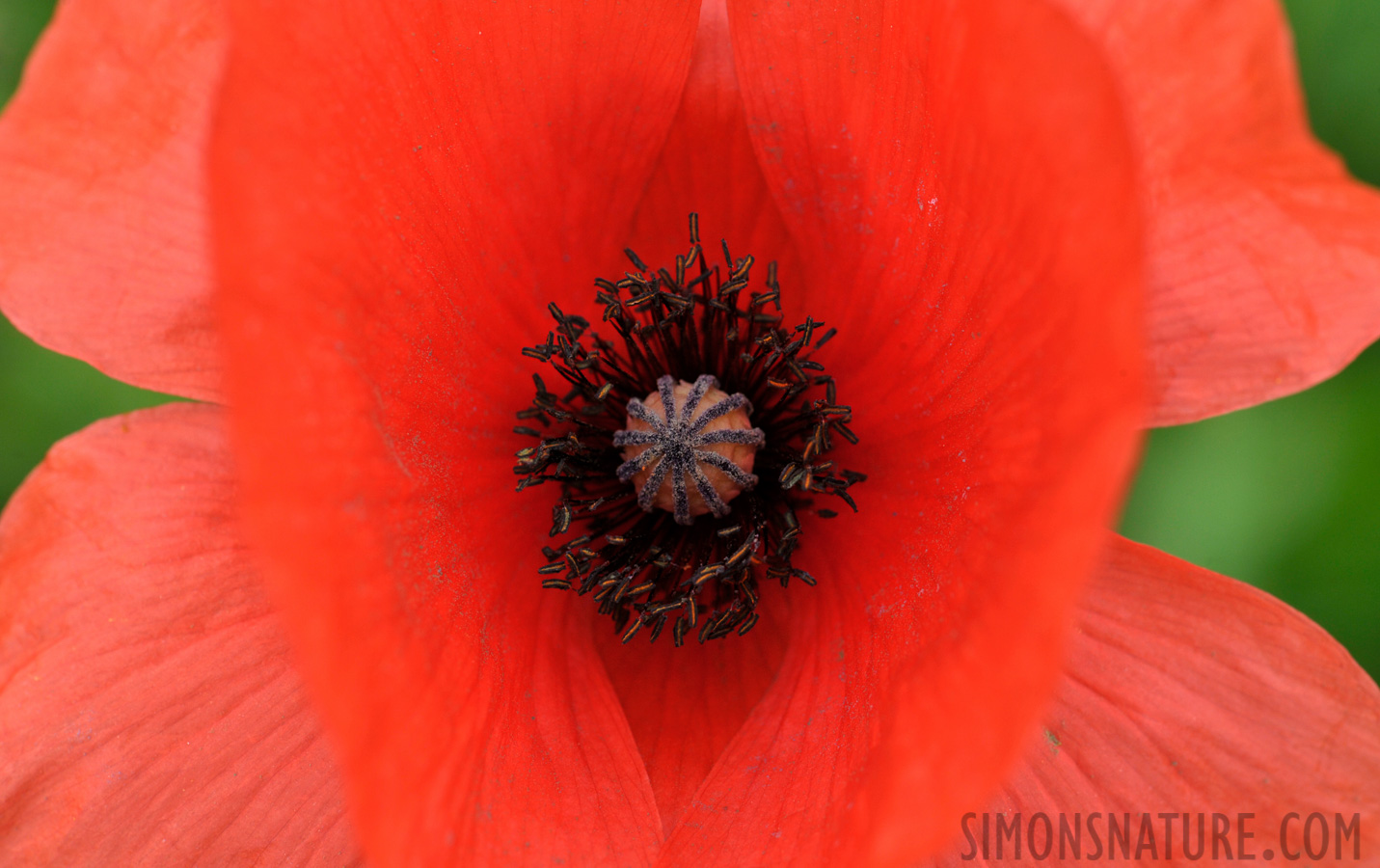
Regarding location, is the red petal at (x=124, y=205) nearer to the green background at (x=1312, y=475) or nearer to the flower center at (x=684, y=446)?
the flower center at (x=684, y=446)

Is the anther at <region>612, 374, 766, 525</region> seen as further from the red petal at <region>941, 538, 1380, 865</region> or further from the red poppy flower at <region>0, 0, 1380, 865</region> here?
the red petal at <region>941, 538, 1380, 865</region>

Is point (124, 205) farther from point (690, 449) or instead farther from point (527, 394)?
point (690, 449)

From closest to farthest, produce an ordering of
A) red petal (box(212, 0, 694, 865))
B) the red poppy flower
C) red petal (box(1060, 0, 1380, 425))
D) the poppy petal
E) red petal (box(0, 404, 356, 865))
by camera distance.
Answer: red petal (box(212, 0, 694, 865))
the red poppy flower
red petal (box(1060, 0, 1380, 425))
red petal (box(0, 404, 356, 865))
the poppy petal

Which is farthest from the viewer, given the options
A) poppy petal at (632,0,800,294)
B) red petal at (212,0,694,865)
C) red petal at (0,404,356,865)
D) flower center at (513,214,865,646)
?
poppy petal at (632,0,800,294)

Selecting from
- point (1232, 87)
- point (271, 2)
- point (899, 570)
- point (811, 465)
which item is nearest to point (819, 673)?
point (899, 570)

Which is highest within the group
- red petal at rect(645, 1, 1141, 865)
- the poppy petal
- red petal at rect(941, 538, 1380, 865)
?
the poppy petal

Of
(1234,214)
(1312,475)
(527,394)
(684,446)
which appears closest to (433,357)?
(527,394)

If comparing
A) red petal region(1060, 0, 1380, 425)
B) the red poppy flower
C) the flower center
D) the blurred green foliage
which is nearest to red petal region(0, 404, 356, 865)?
the red poppy flower
